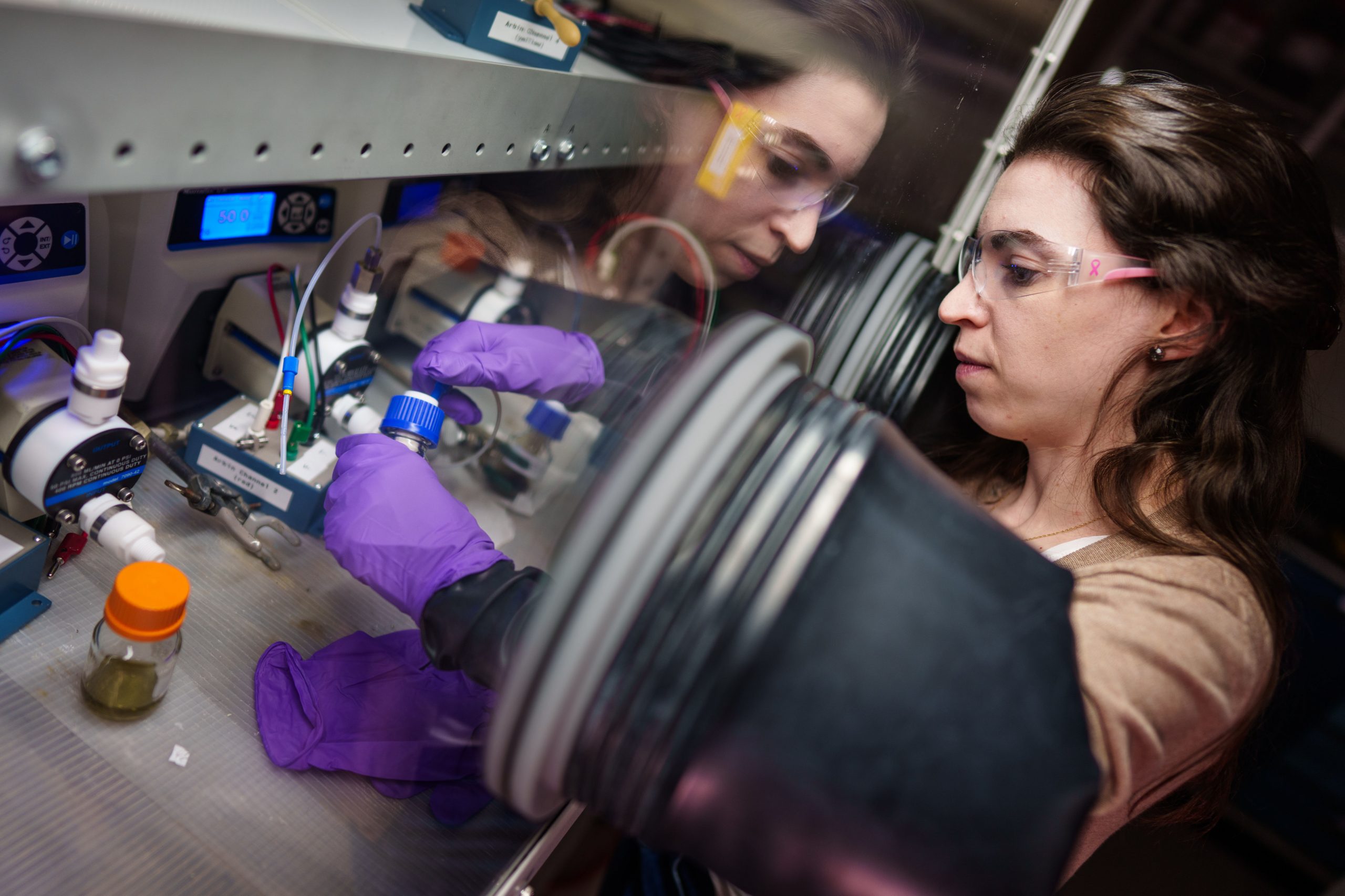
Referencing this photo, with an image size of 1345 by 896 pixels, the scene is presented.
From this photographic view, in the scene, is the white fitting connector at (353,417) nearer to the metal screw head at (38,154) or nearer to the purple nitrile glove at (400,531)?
the purple nitrile glove at (400,531)

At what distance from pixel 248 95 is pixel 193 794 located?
0.62 metres

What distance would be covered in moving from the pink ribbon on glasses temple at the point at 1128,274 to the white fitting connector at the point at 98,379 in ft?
3.68

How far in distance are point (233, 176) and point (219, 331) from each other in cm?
59

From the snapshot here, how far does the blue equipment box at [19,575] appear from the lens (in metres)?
0.76

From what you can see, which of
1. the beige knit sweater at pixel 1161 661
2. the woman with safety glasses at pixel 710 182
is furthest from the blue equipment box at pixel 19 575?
the beige knit sweater at pixel 1161 661

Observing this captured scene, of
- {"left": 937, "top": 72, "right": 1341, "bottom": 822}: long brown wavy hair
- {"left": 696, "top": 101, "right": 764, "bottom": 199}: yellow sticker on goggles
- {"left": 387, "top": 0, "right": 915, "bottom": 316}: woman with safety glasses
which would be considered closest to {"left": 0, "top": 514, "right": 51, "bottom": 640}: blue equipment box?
{"left": 387, "top": 0, "right": 915, "bottom": 316}: woman with safety glasses

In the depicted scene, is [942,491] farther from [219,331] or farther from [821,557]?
[219,331]

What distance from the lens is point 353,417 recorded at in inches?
43.1

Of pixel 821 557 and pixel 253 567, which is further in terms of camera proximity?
pixel 253 567

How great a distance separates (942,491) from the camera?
0.69m

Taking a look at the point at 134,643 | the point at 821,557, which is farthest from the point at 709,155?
the point at 134,643

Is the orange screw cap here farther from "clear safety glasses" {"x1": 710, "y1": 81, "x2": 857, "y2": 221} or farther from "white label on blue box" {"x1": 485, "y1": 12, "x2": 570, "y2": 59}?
"clear safety glasses" {"x1": 710, "y1": 81, "x2": 857, "y2": 221}

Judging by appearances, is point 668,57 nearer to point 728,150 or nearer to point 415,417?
point 728,150

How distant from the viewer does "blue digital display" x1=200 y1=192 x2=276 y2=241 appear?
0.99 metres
